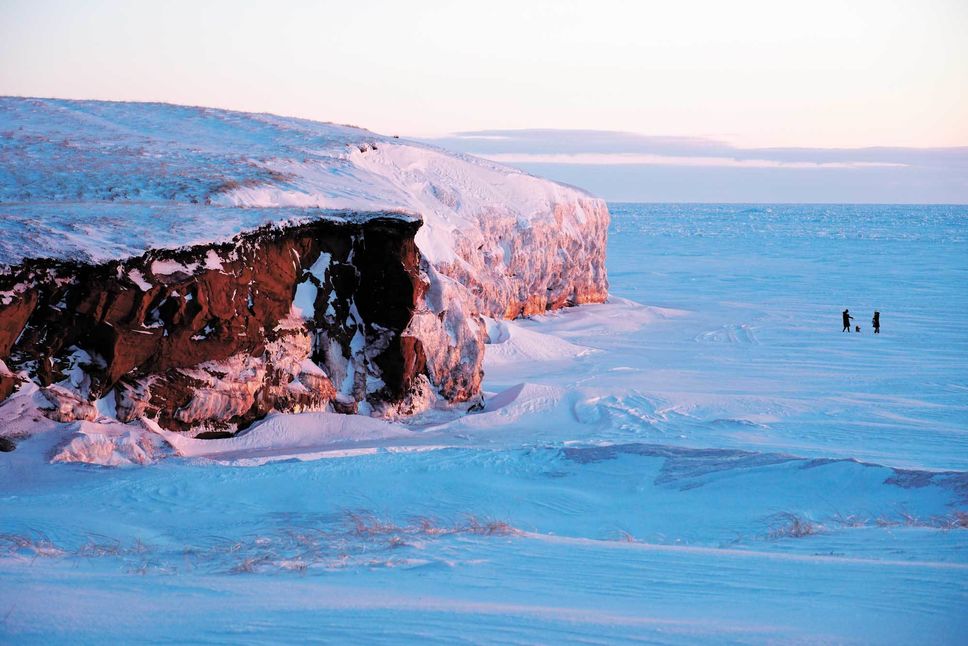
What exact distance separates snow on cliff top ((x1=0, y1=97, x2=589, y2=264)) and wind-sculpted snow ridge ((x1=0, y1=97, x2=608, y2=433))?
0.15 ft

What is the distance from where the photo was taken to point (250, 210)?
14.6 metres

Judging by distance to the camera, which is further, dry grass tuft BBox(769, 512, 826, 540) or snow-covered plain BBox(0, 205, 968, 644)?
dry grass tuft BBox(769, 512, 826, 540)

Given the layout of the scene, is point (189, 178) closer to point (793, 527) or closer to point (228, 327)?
point (228, 327)

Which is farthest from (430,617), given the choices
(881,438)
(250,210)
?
(881,438)

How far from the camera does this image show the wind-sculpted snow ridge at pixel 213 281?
12.1 metres

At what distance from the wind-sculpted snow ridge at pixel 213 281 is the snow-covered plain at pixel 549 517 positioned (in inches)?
29.0

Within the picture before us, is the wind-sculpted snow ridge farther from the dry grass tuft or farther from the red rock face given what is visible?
the dry grass tuft

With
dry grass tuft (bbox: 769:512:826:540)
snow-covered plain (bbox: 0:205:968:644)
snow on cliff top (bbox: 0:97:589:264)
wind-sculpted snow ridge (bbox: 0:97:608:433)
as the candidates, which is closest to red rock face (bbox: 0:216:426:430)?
wind-sculpted snow ridge (bbox: 0:97:608:433)

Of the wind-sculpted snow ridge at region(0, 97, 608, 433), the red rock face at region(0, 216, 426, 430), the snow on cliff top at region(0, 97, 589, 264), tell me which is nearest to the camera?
Result: the red rock face at region(0, 216, 426, 430)

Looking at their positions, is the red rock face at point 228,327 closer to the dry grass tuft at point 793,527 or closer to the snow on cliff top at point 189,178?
the snow on cliff top at point 189,178

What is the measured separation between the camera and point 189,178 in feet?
52.4

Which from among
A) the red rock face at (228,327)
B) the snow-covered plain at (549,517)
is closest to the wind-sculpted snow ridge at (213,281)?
the red rock face at (228,327)

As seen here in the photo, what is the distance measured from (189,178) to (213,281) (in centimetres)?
339

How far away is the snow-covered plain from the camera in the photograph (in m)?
5.53
